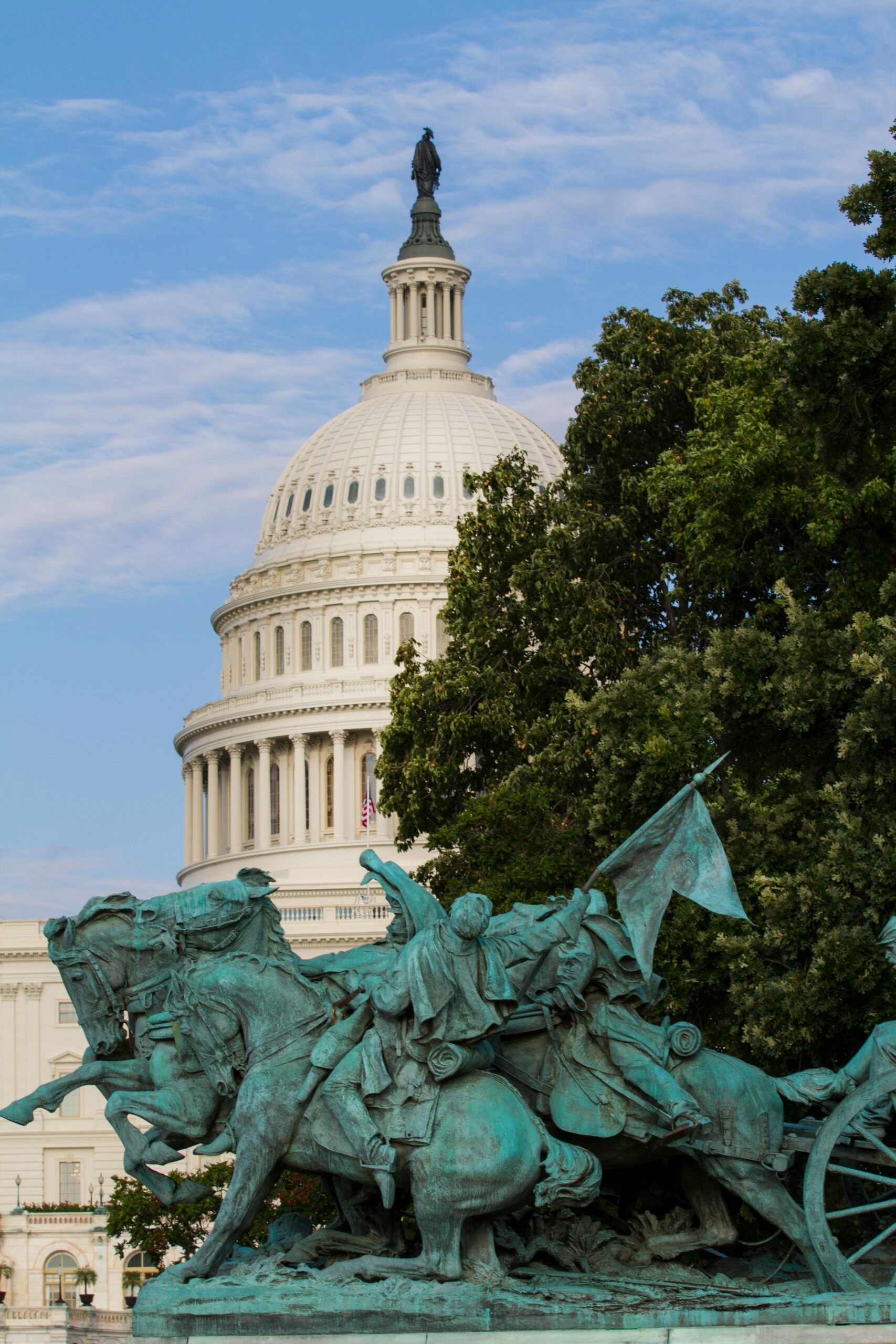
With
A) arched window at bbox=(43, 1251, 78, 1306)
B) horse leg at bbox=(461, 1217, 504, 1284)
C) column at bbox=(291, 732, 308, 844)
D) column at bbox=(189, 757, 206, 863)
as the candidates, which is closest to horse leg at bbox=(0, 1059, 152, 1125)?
horse leg at bbox=(461, 1217, 504, 1284)

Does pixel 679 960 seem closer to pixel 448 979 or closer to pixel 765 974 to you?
pixel 765 974

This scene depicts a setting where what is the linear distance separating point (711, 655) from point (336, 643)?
227 feet

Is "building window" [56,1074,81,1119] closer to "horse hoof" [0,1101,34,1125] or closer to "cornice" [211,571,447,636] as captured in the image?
"cornice" [211,571,447,636]

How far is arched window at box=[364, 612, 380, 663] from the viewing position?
90.8 m

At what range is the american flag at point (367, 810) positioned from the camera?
7312 cm

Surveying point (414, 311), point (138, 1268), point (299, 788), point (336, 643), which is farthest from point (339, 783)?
point (138, 1268)

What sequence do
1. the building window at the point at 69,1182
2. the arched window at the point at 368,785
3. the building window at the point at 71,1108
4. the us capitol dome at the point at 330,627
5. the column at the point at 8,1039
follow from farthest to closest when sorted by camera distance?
the us capitol dome at the point at 330,627 → the arched window at the point at 368,785 → the column at the point at 8,1039 → the building window at the point at 71,1108 → the building window at the point at 69,1182

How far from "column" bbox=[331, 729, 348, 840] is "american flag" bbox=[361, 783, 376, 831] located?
936 mm

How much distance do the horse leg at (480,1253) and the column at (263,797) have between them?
77895 millimetres

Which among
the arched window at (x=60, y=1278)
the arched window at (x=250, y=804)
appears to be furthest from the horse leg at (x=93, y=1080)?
the arched window at (x=250, y=804)

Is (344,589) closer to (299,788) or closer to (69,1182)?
(299,788)

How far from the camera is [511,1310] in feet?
34.8

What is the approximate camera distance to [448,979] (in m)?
10.7

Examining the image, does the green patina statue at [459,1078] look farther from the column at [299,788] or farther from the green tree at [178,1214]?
the column at [299,788]
